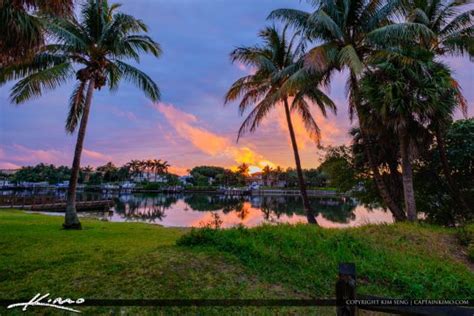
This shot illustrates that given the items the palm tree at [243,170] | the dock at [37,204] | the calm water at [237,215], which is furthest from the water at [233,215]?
the palm tree at [243,170]

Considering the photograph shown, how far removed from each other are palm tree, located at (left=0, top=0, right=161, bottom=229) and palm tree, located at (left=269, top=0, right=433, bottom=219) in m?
6.47

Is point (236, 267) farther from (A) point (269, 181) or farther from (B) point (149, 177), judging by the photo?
(B) point (149, 177)

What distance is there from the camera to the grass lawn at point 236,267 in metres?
4.73

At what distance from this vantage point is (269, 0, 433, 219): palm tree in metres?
11.2

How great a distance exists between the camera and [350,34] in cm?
1288

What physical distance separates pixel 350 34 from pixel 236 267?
38.3 feet

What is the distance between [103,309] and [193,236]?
10.1 ft


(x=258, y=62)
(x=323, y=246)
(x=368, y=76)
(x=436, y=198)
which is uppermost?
(x=258, y=62)

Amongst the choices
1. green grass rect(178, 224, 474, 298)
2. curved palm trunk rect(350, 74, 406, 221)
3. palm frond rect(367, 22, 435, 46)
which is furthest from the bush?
palm frond rect(367, 22, 435, 46)

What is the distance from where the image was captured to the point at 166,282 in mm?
4879

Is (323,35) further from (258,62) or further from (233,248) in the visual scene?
(233,248)

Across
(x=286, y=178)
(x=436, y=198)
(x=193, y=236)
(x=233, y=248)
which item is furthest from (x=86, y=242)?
(x=286, y=178)

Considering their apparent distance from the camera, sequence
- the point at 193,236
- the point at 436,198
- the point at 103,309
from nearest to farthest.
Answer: the point at 103,309
the point at 193,236
the point at 436,198
